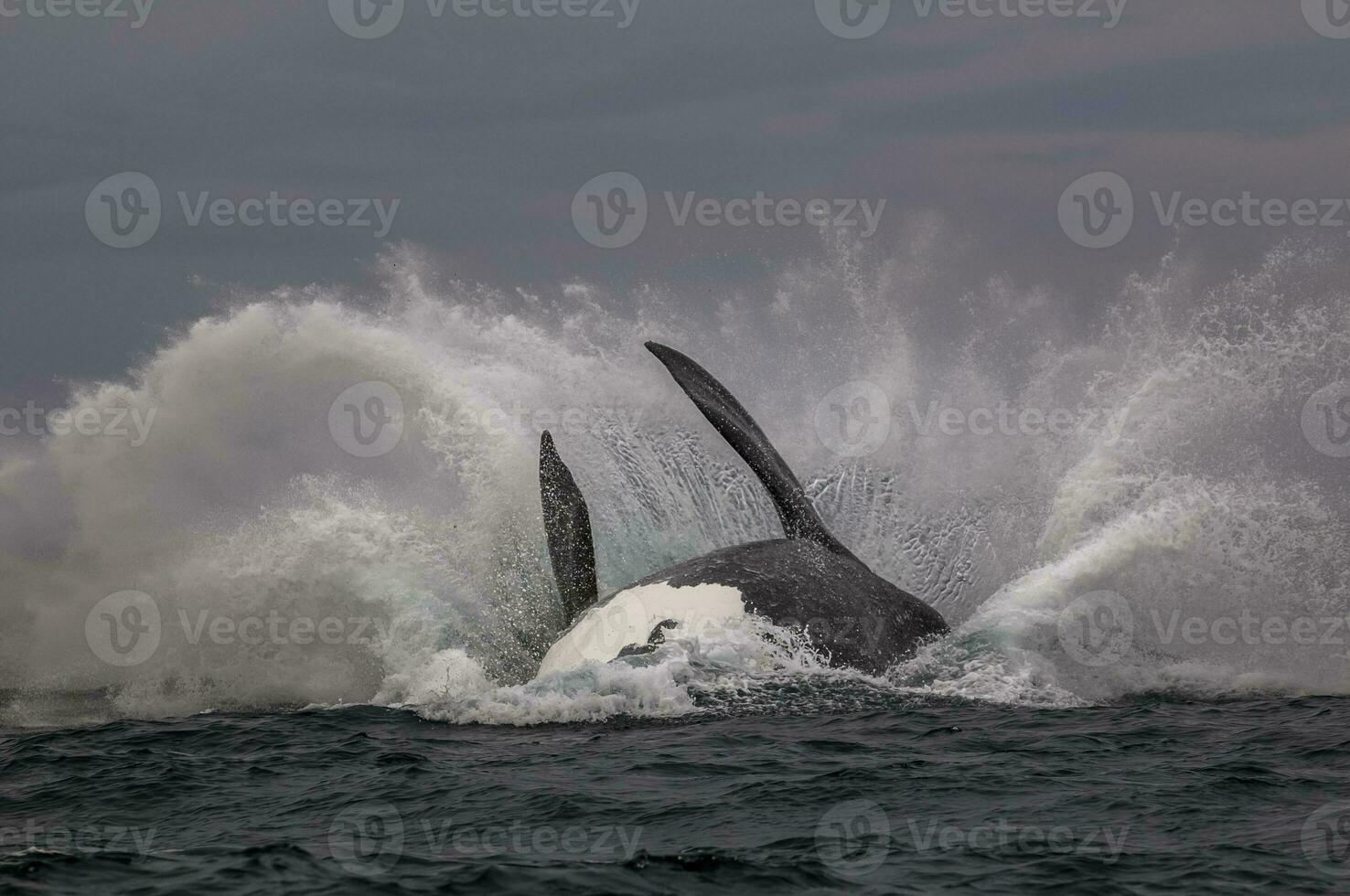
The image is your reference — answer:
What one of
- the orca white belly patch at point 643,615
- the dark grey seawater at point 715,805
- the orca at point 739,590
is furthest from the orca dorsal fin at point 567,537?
the dark grey seawater at point 715,805

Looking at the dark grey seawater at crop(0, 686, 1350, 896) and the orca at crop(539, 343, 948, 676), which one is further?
the orca at crop(539, 343, 948, 676)

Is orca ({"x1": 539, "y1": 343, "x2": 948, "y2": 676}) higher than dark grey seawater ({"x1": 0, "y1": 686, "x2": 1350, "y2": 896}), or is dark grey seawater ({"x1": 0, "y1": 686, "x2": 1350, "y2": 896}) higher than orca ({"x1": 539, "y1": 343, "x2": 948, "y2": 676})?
orca ({"x1": 539, "y1": 343, "x2": 948, "y2": 676})

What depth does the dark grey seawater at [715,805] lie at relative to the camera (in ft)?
32.6

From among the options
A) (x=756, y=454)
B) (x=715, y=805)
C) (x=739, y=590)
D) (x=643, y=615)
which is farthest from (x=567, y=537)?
(x=715, y=805)

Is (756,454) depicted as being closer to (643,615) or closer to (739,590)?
(739,590)

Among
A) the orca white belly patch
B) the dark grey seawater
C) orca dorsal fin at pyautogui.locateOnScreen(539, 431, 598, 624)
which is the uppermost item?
orca dorsal fin at pyautogui.locateOnScreen(539, 431, 598, 624)

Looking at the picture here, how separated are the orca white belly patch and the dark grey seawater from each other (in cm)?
109

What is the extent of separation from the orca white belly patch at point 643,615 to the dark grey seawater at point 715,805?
1092 millimetres

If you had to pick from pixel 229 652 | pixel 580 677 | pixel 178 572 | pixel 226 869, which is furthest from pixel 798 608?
pixel 178 572

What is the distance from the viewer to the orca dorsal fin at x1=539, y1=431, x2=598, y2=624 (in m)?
17.5

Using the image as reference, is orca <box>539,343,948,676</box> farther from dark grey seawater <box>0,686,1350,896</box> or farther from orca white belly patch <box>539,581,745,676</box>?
dark grey seawater <box>0,686,1350,896</box>

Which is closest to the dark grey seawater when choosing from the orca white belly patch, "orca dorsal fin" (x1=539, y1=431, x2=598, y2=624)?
the orca white belly patch

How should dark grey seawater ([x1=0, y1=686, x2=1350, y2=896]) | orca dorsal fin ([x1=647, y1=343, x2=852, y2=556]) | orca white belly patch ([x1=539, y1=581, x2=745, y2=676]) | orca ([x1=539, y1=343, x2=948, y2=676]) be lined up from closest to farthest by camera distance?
dark grey seawater ([x1=0, y1=686, x2=1350, y2=896])
orca white belly patch ([x1=539, y1=581, x2=745, y2=676])
orca ([x1=539, y1=343, x2=948, y2=676])
orca dorsal fin ([x1=647, y1=343, x2=852, y2=556])

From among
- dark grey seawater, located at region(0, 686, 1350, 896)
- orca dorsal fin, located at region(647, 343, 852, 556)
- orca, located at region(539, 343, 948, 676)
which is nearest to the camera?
dark grey seawater, located at region(0, 686, 1350, 896)
